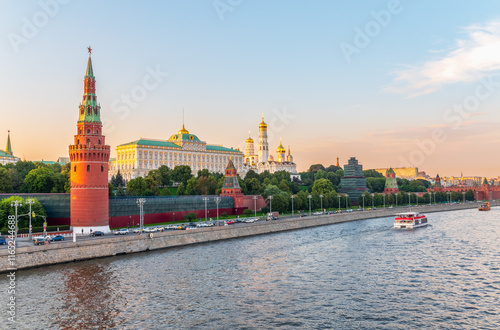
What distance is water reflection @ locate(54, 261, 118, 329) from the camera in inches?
1209

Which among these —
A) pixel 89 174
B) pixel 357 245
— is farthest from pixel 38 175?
pixel 357 245

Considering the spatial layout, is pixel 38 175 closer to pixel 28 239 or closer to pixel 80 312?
pixel 28 239

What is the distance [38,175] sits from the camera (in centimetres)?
9438

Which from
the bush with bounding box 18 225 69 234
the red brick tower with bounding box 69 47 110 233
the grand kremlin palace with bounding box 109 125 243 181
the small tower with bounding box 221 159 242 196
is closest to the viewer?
the bush with bounding box 18 225 69 234

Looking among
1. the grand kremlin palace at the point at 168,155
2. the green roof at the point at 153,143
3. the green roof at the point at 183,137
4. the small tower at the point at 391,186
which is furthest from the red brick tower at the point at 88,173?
the small tower at the point at 391,186

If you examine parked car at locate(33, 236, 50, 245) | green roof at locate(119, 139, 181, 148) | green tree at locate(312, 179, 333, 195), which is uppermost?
green roof at locate(119, 139, 181, 148)

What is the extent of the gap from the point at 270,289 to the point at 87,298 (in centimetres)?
1407

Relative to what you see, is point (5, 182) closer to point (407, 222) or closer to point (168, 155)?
point (407, 222)

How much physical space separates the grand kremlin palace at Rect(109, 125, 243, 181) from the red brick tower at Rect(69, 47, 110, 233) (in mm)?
97859

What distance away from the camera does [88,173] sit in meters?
66.3

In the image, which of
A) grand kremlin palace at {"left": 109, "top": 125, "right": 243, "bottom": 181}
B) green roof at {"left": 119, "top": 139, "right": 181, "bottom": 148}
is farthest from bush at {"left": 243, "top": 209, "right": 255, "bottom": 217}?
green roof at {"left": 119, "top": 139, "right": 181, "bottom": 148}

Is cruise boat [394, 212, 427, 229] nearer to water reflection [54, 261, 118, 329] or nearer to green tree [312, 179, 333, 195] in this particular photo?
green tree [312, 179, 333, 195]

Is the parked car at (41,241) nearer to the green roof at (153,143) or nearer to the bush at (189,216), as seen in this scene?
the bush at (189,216)

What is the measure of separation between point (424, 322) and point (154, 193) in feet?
313
